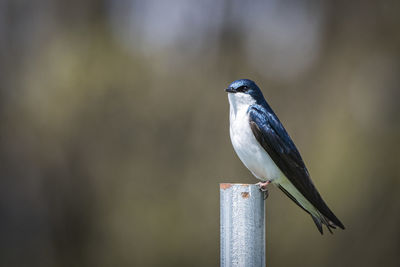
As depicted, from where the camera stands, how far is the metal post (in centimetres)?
210

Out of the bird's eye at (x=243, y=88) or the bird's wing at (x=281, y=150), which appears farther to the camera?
the bird's eye at (x=243, y=88)

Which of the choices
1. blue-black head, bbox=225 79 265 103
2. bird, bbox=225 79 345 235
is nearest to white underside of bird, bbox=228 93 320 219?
bird, bbox=225 79 345 235

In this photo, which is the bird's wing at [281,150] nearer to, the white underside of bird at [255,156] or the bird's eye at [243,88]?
the white underside of bird at [255,156]

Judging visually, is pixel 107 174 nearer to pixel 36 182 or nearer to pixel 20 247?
pixel 36 182

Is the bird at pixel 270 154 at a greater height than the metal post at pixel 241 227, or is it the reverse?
the bird at pixel 270 154

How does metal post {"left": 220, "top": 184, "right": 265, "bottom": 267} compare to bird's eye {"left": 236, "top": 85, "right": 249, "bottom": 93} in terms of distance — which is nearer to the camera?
metal post {"left": 220, "top": 184, "right": 265, "bottom": 267}

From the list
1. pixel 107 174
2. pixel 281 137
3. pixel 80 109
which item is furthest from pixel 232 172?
pixel 281 137

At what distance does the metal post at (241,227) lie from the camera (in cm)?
210

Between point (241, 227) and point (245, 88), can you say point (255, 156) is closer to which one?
→ point (245, 88)

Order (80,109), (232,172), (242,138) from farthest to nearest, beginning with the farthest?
(80,109)
(232,172)
(242,138)

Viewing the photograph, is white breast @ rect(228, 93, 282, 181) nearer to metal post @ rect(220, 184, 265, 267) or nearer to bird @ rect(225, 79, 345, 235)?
bird @ rect(225, 79, 345, 235)

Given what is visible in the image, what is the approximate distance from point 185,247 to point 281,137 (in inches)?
131

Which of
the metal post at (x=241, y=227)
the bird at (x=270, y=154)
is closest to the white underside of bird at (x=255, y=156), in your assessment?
the bird at (x=270, y=154)

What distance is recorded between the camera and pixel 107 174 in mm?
6062
